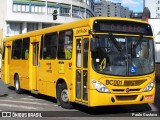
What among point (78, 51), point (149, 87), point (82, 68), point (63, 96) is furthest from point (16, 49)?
point (149, 87)

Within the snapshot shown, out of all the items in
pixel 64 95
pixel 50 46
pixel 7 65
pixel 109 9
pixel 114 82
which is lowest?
pixel 64 95

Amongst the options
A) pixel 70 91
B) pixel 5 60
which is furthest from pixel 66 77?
pixel 5 60

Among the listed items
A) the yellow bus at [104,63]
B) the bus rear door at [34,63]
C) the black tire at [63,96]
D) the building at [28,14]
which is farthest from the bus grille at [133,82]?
the building at [28,14]

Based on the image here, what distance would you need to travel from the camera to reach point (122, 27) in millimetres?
11727

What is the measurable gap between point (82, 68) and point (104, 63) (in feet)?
2.68

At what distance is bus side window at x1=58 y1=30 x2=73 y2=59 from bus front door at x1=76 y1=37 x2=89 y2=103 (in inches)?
20.6

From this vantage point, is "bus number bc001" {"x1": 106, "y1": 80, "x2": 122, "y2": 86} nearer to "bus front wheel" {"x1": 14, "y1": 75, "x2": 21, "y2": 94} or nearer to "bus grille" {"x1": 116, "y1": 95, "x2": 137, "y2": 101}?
"bus grille" {"x1": 116, "y1": 95, "x2": 137, "y2": 101}

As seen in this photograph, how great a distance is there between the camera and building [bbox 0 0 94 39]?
64.4 m

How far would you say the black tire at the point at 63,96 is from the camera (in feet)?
41.8

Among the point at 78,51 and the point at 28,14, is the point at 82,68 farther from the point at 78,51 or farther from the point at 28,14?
the point at 28,14

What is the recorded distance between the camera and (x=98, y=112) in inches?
479

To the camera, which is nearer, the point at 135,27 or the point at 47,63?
the point at 135,27

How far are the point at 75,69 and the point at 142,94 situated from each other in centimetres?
224

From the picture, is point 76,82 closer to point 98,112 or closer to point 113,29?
point 98,112
